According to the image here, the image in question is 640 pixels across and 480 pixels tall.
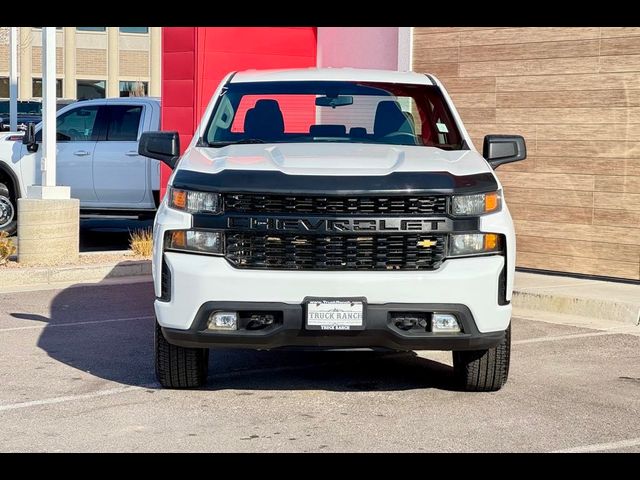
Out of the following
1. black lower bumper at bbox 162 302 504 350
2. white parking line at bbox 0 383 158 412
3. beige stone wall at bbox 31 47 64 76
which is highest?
beige stone wall at bbox 31 47 64 76

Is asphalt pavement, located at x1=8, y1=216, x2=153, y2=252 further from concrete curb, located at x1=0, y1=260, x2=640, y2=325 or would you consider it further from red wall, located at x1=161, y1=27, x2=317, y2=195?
concrete curb, located at x1=0, y1=260, x2=640, y2=325

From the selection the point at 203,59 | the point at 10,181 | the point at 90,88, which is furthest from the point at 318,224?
the point at 90,88

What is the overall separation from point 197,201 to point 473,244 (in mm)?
1536

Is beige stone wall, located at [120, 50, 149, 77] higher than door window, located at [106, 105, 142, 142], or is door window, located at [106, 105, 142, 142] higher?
beige stone wall, located at [120, 50, 149, 77]

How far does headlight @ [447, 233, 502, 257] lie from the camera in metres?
7.02

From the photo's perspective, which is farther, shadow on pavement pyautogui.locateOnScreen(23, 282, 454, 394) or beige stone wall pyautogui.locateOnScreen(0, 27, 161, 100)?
beige stone wall pyautogui.locateOnScreen(0, 27, 161, 100)

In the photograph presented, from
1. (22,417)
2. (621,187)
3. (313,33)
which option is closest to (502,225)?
(22,417)

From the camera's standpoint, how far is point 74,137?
1680 centimetres

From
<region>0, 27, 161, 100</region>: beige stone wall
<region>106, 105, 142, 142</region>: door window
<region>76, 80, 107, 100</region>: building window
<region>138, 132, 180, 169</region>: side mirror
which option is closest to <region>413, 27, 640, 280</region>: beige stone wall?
<region>106, 105, 142, 142</region>: door window

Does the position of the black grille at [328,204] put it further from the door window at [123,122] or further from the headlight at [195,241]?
the door window at [123,122]

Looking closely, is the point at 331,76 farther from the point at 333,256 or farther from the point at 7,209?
the point at 7,209

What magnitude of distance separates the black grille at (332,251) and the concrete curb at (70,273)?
234 inches

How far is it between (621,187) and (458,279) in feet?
19.5

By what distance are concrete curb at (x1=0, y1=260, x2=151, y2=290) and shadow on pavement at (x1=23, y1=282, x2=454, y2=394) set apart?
5.87 ft
